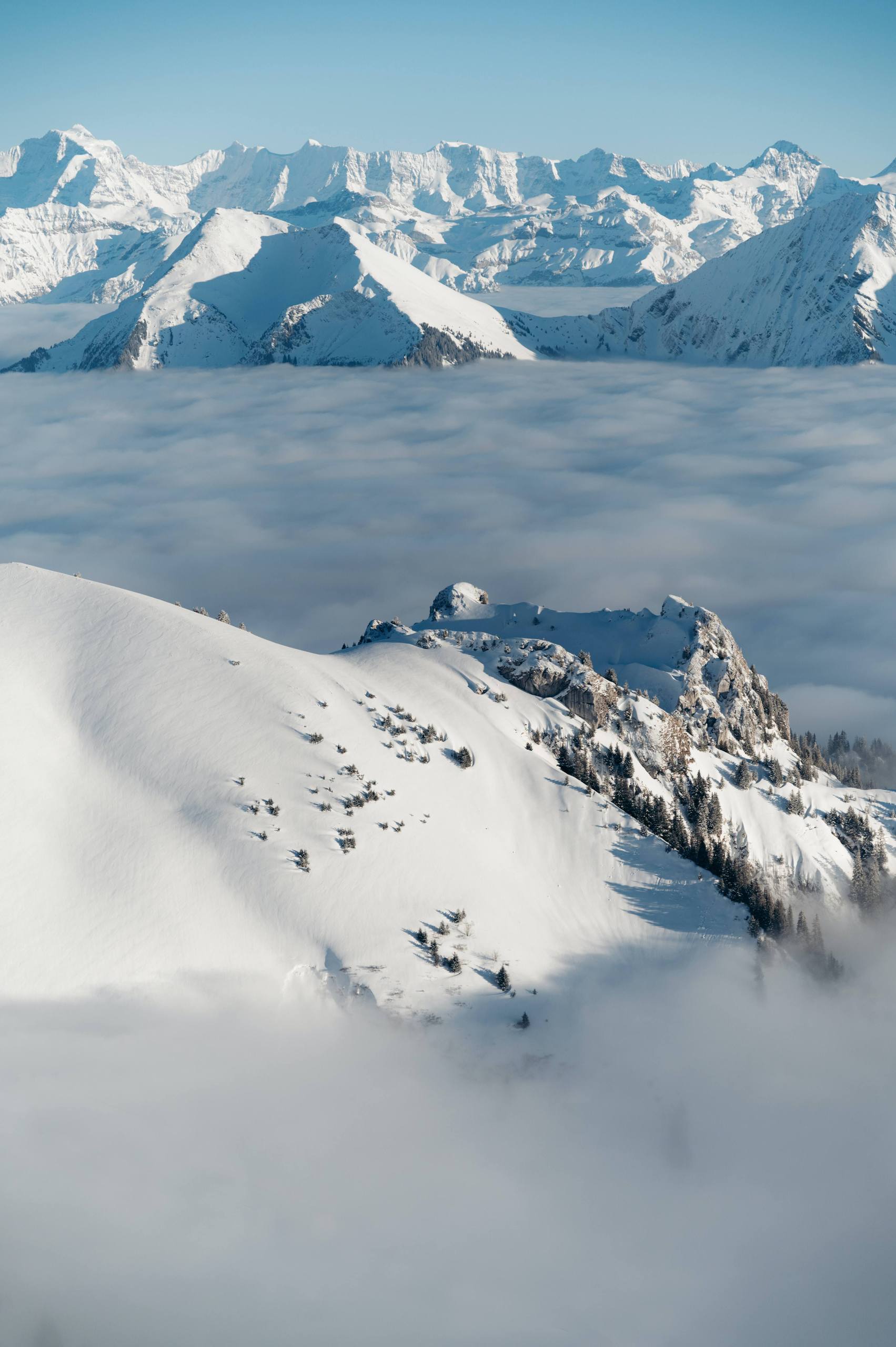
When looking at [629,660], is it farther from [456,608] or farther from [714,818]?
[714,818]

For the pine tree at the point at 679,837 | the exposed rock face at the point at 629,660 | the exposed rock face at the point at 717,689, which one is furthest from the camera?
the exposed rock face at the point at 717,689

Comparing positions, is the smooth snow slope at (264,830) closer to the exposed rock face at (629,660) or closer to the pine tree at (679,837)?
the pine tree at (679,837)

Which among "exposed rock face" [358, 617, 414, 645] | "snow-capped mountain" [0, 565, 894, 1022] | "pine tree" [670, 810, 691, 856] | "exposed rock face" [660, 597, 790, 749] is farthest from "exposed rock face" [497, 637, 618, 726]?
"exposed rock face" [358, 617, 414, 645]

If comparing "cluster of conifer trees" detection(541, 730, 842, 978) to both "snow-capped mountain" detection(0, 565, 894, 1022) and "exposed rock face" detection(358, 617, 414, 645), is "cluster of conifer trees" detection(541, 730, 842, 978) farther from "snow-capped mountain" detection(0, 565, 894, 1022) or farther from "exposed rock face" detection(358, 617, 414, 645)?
"exposed rock face" detection(358, 617, 414, 645)

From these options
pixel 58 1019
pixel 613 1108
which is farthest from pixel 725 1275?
pixel 58 1019

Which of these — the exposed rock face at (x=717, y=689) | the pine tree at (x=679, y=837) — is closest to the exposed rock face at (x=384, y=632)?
the exposed rock face at (x=717, y=689)

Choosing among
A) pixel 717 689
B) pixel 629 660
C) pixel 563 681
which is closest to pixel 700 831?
pixel 563 681
